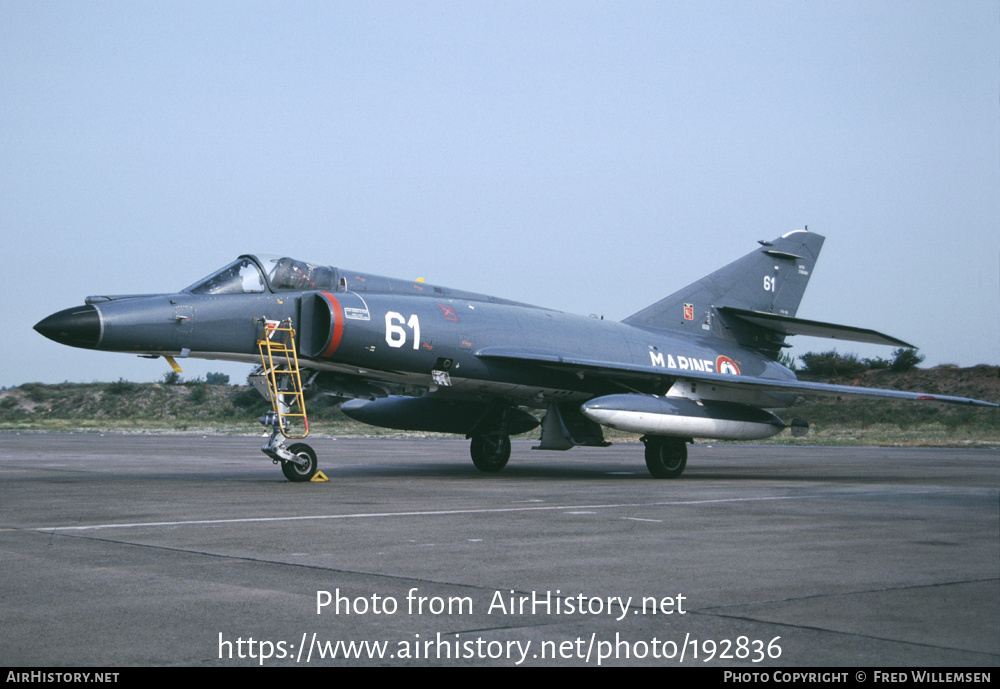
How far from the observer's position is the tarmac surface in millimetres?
3721

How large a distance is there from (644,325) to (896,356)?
3903 centimetres

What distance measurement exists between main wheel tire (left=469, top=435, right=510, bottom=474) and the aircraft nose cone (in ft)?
22.1

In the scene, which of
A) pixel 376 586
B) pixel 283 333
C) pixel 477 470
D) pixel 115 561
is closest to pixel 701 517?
pixel 376 586

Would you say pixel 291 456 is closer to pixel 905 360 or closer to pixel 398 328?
pixel 398 328

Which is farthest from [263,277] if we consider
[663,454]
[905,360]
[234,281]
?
[905,360]

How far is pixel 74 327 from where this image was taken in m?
11.2

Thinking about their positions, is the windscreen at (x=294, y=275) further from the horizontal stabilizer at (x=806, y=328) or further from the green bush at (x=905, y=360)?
the green bush at (x=905, y=360)

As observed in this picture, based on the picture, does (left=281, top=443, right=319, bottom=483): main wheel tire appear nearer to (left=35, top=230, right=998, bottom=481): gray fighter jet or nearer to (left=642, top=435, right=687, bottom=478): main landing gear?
(left=35, top=230, right=998, bottom=481): gray fighter jet

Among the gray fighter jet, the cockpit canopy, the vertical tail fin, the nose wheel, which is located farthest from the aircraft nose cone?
the vertical tail fin

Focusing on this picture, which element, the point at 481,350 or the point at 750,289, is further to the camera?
the point at 750,289

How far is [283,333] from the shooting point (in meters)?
12.9

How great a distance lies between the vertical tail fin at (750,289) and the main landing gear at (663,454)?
3443 mm

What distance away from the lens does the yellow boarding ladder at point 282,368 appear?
1252 cm

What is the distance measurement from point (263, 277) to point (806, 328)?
33.6 ft
